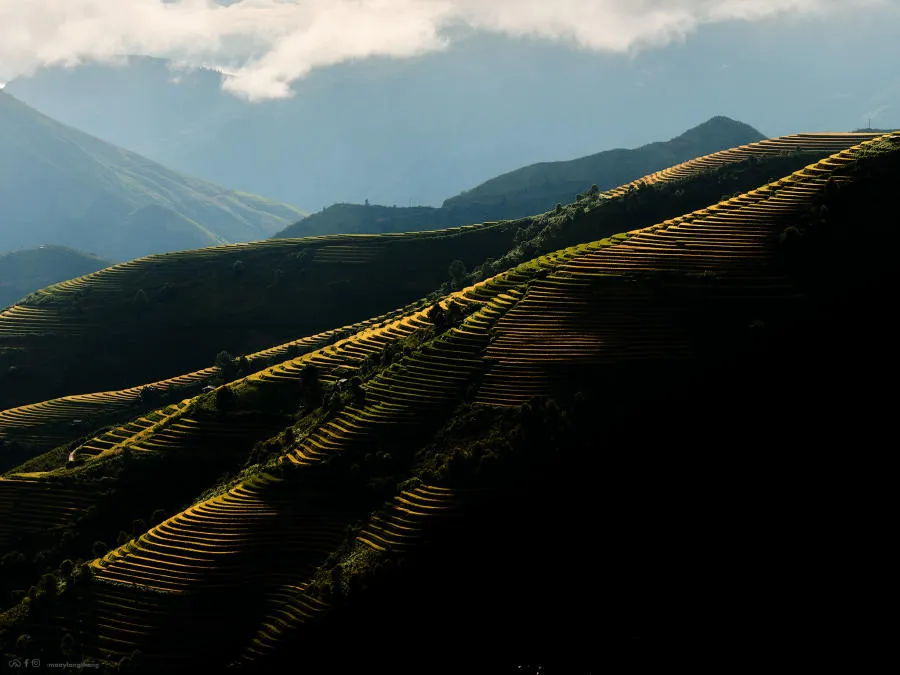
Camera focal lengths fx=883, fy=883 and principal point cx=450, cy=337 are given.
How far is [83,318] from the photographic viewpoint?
18850cm

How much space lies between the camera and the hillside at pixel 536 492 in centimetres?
7794

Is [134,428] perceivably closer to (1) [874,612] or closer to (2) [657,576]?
(2) [657,576]

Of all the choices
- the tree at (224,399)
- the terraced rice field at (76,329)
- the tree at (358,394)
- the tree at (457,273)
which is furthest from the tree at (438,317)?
the tree at (457,273)

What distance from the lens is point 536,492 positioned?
281 ft

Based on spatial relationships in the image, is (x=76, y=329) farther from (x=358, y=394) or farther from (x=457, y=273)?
(x=358, y=394)

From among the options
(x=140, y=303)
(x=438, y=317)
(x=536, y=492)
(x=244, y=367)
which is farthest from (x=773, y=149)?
(x=140, y=303)

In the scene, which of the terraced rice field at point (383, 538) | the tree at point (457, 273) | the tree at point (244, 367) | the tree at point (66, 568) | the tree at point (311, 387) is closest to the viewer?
the terraced rice field at point (383, 538)

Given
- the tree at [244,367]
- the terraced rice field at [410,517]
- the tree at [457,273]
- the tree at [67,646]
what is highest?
the tree at [457,273]

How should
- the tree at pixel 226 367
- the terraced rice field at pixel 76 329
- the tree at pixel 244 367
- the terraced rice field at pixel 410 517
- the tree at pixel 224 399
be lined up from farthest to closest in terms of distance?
the tree at pixel 244 367
the tree at pixel 226 367
the terraced rice field at pixel 76 329
the tree at pixel 224 399
the terraced rice field at pixel 410 517

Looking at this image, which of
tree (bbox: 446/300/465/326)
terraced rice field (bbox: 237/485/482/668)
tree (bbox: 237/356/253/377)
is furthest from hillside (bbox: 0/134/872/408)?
terraced rice field (bbox: 237/485/482/668)

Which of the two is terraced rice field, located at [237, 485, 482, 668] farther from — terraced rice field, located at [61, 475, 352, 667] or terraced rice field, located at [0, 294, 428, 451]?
terraced rice field, located at [0, 294, 428, 451]

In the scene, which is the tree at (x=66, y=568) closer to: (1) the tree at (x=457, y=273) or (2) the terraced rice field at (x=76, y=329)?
(2) the terraced rice field at (x=76, y=329)

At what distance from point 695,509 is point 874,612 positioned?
17.2m

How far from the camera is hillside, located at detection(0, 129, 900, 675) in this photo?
7794cm
